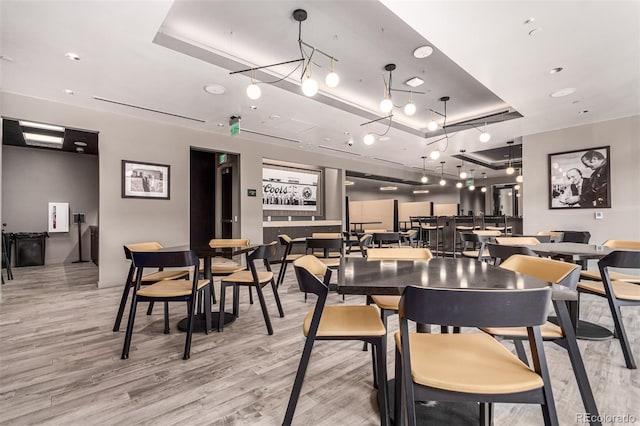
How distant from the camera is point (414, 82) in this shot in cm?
446

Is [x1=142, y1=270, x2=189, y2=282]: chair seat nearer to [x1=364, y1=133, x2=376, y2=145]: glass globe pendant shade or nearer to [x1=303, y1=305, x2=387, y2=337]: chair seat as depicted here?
[x1=303, y1=305, x2=387, y2=337]: chair seat

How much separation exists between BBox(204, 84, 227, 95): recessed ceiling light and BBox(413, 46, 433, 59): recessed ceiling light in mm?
2584

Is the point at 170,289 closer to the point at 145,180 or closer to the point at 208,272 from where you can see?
the point at 208,272

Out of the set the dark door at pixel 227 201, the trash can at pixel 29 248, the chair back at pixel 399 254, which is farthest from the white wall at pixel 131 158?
the chair back at pixel 399 254

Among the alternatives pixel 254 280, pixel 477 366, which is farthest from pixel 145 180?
pixel 477 366

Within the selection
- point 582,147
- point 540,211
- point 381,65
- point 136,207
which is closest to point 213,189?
A: point 136,207

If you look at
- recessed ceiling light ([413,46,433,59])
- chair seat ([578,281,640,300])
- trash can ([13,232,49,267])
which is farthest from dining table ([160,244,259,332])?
trash can ([13,232,49,267])

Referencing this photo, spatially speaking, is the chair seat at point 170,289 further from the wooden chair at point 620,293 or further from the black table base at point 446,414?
the wooden chair at point 620,293

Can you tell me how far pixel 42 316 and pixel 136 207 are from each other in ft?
7.27

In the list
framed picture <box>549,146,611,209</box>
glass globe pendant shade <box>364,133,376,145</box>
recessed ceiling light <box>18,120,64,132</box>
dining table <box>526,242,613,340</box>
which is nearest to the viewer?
dining table <box>526,242,613,340</box>

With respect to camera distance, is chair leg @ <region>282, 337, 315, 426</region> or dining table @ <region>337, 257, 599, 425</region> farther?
chair leg @ <region>282, 337, 315, 426</region>

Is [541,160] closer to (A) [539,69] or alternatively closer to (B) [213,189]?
(A) [539,69]

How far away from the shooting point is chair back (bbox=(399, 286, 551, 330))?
1021mm

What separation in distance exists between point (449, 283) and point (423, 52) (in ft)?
10.5
